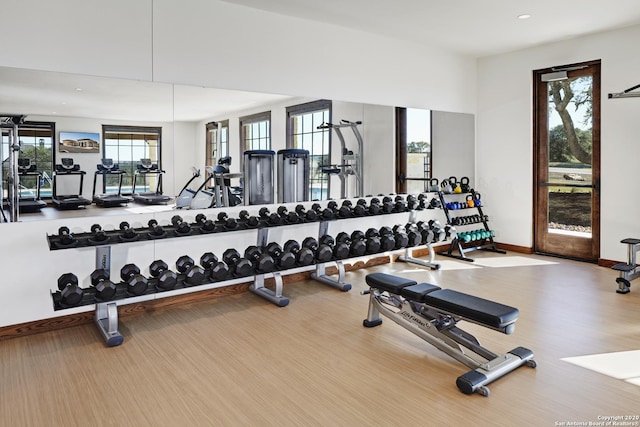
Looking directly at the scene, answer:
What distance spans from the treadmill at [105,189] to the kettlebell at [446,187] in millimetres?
3523

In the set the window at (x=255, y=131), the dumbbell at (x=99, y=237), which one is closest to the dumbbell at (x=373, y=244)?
the window at (x=255, y=131)

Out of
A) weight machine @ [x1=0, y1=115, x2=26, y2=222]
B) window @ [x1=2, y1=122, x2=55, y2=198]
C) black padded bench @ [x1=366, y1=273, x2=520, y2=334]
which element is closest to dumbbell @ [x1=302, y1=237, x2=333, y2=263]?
black padded bench @ [x1=366, y1=273, x2=520, y2=334]

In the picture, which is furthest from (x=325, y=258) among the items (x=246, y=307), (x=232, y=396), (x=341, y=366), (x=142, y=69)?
(x=142, y=69)

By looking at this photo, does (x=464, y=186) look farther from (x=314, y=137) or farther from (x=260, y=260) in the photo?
(x=260, y=260)

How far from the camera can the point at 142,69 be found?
3.27 m

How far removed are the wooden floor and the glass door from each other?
4.82 feet

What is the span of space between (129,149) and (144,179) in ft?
0.81

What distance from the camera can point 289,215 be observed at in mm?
3896

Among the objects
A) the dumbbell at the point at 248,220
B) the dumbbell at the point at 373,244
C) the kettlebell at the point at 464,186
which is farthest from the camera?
the kettlebell at the point at 464,186

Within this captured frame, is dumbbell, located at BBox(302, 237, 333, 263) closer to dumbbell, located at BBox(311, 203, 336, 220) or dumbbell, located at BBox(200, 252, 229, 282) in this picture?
dumbbell, located at BBox(311, 203, 336, 220)

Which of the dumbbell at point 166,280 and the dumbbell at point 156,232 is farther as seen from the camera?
the dumbbell at point 156,232

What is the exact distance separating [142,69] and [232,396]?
2.37 meters

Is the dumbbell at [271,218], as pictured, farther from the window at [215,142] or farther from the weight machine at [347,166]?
the weight machine at [347,166]

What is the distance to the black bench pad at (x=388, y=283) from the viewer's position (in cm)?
282
